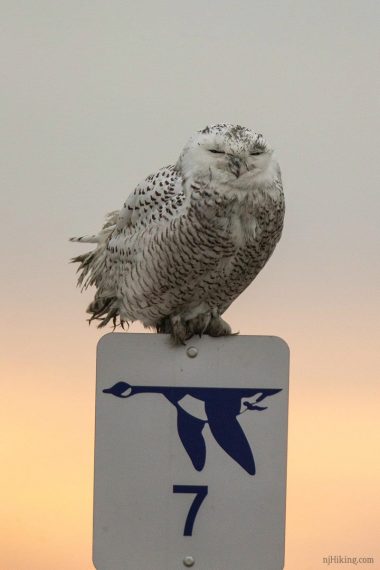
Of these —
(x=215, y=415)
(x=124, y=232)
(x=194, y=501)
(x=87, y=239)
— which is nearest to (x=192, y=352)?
(x=215, y=415)

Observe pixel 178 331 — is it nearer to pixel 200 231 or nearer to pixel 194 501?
pixel 200 231

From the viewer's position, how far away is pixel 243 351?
1562mm

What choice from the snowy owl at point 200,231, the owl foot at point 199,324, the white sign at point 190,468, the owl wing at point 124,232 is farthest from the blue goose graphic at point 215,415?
the owl wing at point 124,232

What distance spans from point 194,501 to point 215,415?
5.5 inches

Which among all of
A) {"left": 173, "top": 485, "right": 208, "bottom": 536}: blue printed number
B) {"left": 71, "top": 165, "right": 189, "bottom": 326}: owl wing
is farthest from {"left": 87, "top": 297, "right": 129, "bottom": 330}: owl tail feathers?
{"left": 173, "top": 485, "right": 208, "bottom": 536}: blue printed number

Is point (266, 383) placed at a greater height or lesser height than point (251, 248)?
lesser

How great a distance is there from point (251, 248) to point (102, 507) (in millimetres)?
562

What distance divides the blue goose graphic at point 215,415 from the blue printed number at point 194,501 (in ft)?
0.10

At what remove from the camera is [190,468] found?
5.01 ft

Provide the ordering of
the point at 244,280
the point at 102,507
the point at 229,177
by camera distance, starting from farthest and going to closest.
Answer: the point at 244,280, the point at 229,177, the point at 102,507

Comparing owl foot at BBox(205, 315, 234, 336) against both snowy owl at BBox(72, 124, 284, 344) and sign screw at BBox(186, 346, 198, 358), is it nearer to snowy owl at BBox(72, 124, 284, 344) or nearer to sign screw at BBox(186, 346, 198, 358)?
snowy owl at BBox(72, 124, 284, 344)

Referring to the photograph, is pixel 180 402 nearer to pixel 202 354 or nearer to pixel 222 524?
pixel 202 354

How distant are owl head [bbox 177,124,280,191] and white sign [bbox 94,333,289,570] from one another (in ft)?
1.17

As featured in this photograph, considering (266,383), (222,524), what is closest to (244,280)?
(266,383)
